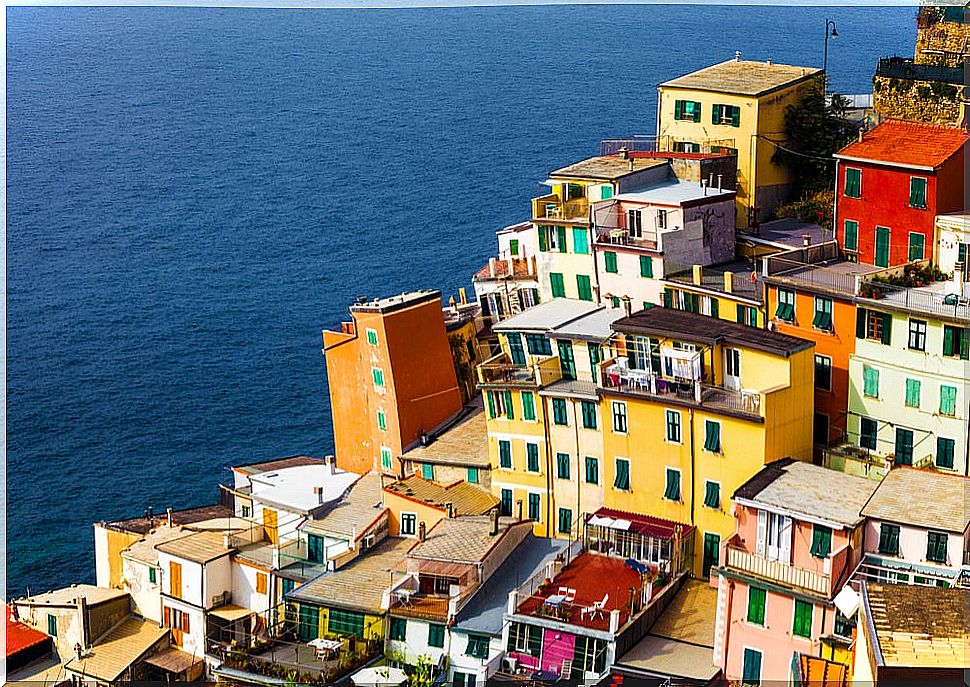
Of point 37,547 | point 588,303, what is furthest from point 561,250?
point 37,547

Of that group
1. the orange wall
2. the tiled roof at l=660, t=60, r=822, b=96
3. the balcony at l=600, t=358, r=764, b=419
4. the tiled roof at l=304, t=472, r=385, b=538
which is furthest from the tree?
the tiled roof at l=304, t=472, r=385, b=538

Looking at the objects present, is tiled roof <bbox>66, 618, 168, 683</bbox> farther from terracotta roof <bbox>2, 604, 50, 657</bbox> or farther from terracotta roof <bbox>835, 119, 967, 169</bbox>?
terracotta roof <bbox>835, 119, 967, 169</bbox>

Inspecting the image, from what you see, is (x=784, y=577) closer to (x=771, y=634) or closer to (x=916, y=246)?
(x=771, y=634)

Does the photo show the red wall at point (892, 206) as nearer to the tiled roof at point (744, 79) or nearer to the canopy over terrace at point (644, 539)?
the tiled roof at point (744, 79)

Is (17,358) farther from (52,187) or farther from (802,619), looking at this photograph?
(802,619)

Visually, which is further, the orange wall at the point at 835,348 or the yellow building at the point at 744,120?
the yellow building at the point at 744,120

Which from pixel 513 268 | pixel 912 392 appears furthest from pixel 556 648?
pixel 513 268

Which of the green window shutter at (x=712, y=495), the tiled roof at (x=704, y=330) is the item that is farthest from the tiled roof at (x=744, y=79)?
the green window shutter at (x=712, y=495)
